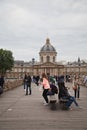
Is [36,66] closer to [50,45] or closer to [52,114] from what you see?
[50,45]

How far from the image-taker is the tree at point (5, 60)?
419ft

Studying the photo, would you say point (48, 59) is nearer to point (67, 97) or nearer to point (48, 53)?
point (48, 53)

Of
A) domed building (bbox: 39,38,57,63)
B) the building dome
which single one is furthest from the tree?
the building dome

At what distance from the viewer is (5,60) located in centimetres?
12925

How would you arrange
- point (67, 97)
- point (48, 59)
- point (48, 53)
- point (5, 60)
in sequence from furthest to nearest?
point (48, 59), point (48, 53), point (5, 60), point (67, 97)

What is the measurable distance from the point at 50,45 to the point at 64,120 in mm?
170660

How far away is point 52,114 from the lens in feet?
55.4

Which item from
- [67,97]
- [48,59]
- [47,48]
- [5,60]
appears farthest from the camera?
[48,59]

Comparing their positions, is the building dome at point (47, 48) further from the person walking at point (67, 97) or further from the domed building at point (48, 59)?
the person walking at point (67, 97)

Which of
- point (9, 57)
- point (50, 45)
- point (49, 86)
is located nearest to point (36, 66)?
point (50, 45)

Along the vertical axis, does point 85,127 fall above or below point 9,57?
below

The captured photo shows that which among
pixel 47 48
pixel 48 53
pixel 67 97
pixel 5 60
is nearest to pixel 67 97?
pixel 67 97

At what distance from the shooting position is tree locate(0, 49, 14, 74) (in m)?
128

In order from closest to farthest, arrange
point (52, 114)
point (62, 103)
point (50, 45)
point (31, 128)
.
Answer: point (31, 128) → point (52, 114) → point (62, 103) → point (50, 45)
